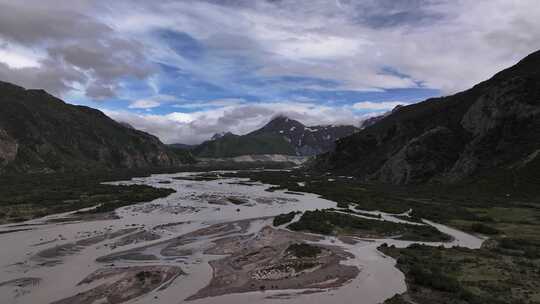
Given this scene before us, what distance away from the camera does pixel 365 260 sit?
153ft

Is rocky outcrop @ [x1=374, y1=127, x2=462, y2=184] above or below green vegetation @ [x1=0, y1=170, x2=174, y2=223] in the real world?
above

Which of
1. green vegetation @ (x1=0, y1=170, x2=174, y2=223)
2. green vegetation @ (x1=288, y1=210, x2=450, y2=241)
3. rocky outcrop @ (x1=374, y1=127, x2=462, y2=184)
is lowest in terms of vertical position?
green vegetation @ (x1=288, y1=210, x2=450, y2=241)

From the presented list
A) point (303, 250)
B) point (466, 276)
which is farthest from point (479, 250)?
point (303, 250)

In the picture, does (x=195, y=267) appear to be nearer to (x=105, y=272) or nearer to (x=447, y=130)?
(x=105, y=272)

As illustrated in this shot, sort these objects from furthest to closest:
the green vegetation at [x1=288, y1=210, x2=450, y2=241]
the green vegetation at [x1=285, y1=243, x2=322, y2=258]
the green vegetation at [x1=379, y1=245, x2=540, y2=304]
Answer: the green vegetation at [x1=288, y1=210, x2=450, y2=241] → the green vegetation at [x1=285, y1=243, x2=322, y2=258] → the green vegetation at [x1=379, y1=245, x2=540, y2=304]

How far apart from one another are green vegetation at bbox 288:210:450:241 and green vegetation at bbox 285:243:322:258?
13064 mm

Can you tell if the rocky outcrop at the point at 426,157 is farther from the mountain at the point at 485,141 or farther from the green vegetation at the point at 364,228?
the green vegetation at the point at 364,228

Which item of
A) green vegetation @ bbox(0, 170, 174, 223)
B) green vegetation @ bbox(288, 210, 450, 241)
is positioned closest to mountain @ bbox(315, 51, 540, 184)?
green vegetation @ bbox(288, 210, 450, 241)

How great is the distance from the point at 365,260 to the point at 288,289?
1290 cm

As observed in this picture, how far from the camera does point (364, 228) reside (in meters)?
64.9

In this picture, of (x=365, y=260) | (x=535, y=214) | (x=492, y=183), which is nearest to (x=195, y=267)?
(x=365, y=260)

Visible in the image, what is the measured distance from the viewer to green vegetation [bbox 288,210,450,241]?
6094 centimetres

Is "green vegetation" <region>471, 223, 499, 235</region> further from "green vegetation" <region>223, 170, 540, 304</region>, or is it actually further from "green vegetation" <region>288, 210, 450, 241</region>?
"green vegetation" <region>288, 210, 450, 241</region>

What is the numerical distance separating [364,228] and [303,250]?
19703mm
